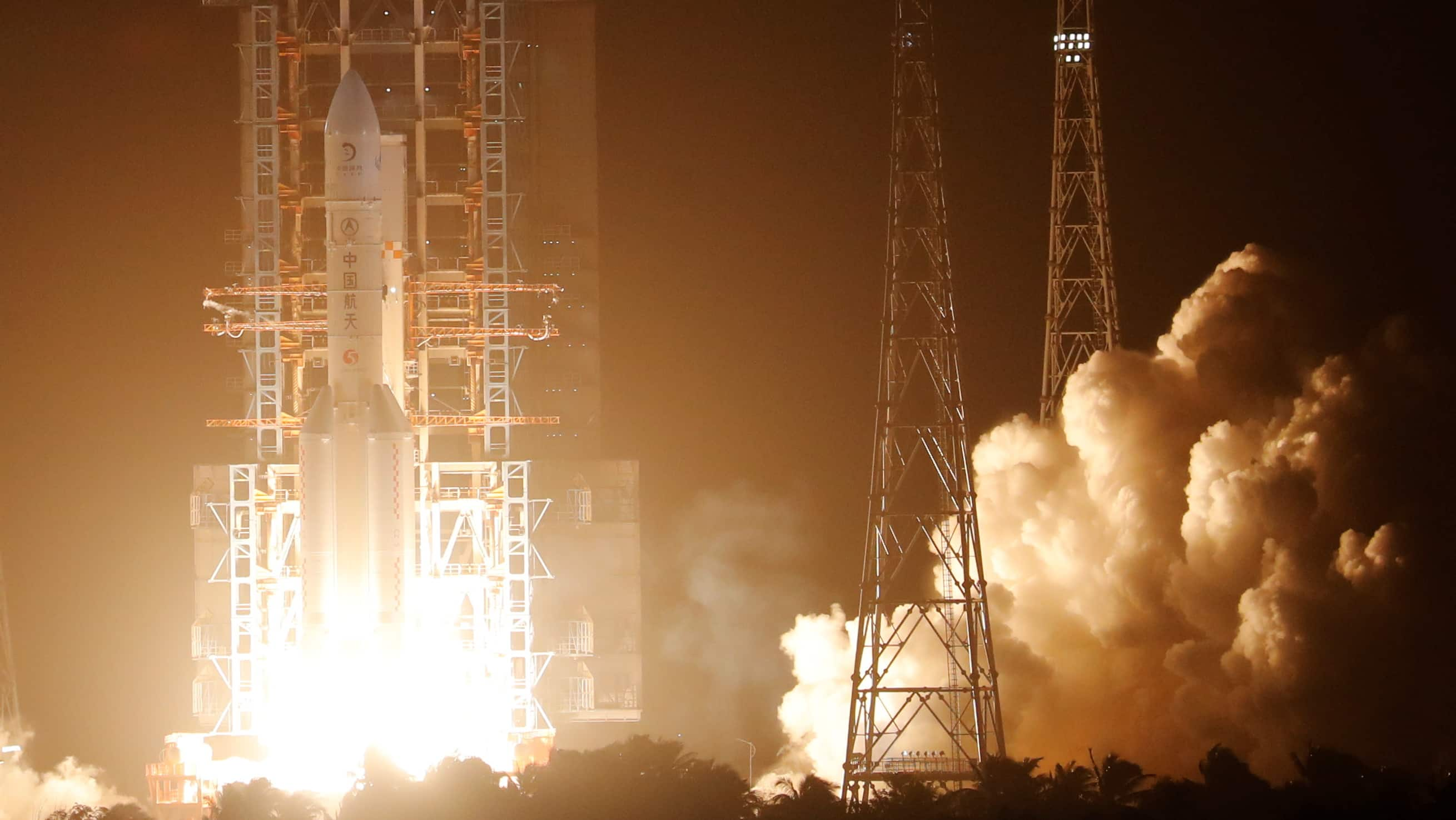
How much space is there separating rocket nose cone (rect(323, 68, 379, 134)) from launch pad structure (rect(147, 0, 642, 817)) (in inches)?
70.4

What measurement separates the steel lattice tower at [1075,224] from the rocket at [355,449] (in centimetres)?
968

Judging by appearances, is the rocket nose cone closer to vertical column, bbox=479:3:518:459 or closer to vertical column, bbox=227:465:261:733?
vertical column, bbox=479:3:518:459

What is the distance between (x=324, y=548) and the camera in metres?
32.4

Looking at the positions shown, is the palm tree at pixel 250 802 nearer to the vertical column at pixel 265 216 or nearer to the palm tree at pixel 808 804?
the palm tree at pixel 808 804

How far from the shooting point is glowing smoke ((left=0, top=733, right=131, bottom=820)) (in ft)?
115

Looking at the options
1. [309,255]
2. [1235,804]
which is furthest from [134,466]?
[1235,804]

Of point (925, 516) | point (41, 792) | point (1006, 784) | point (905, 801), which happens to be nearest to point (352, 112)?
point (925, 516)

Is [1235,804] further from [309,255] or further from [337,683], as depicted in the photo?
[309,255]

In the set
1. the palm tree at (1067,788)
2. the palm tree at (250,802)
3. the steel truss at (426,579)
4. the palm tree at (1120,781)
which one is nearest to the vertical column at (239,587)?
the steel truss at (426,579)

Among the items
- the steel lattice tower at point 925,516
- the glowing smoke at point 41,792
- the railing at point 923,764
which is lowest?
the railing at point 923,764

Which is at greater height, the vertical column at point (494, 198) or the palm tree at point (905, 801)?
the vertical column at point (494, 198)

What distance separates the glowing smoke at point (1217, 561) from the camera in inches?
1185

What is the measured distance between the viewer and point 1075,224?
36.4 m

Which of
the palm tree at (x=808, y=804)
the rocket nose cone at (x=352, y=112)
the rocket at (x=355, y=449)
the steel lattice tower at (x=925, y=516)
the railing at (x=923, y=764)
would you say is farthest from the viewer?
the rocket nose cone at (x=352, y=112)
